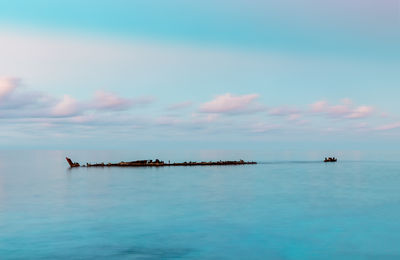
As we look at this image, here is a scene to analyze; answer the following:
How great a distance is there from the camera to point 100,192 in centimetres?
6569

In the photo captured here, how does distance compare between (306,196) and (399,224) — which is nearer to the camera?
(399,224)

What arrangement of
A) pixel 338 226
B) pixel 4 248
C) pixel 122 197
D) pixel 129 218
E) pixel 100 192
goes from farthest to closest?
pixel 100 192 → pixel 122 197 → pixel 129 218 → pixel 338 226 → pixel 4 248

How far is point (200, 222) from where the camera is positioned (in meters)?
41.3

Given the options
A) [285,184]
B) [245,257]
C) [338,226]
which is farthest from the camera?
[285,184]

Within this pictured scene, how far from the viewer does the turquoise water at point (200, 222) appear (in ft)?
100

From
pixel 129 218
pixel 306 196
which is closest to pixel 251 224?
pixel 129 218

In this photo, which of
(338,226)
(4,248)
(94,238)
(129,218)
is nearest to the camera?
(4,248)

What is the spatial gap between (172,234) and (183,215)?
381 inches

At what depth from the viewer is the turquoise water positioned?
30.6 meters

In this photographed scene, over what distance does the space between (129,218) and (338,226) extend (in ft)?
80.6

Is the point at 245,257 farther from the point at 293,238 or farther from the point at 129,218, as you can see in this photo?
the point at 129,218

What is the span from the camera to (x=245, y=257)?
28.8m

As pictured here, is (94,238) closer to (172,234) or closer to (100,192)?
(172,234)

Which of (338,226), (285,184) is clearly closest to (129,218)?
(338,226)
